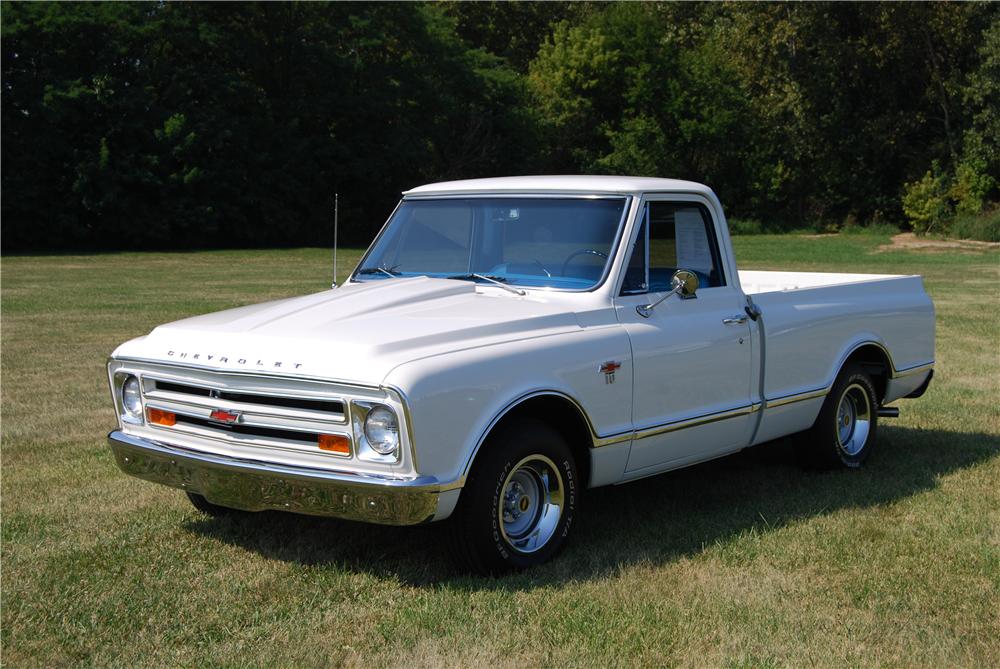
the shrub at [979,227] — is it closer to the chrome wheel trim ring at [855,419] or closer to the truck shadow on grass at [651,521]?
the truck shadow on grass at [651,521]

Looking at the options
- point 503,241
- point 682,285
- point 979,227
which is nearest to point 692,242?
point 682,285

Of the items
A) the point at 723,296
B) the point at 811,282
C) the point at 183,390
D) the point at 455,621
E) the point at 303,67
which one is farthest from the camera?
the point at 303,67

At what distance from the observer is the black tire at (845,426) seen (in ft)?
24.5

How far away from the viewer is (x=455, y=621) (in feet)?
15.8

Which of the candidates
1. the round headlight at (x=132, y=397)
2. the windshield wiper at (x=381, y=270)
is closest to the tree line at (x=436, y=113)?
the windshield wiper at (x=381, y=270)

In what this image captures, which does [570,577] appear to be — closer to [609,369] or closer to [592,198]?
[609,369]

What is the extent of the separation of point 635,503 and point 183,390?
2689 millimetres

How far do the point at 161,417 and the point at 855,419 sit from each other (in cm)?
457

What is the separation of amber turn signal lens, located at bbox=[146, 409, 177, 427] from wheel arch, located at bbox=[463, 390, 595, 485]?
154 cm

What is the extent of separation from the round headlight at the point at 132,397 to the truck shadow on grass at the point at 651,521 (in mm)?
779

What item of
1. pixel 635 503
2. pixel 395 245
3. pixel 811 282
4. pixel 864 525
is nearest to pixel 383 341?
pixel 395 245

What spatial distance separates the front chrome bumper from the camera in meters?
4.85

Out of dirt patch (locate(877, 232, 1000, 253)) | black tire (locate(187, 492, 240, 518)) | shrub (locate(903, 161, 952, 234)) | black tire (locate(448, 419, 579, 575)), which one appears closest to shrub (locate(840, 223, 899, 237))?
shrub (locate(903, 161, 952, 234))

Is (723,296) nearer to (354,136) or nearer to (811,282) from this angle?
(811,282)
